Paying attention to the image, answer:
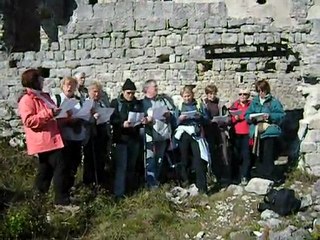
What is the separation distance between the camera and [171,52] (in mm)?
11180

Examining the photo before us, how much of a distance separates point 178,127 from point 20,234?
2.84m

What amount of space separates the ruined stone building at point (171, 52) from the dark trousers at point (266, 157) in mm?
1759

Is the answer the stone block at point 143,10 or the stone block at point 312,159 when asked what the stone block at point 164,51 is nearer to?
the stone block at point 143,10

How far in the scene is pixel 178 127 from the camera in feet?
29.0

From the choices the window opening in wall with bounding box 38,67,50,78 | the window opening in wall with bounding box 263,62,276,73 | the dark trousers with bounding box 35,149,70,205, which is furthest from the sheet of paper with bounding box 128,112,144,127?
the window opening in wall with bounding box 263,62,276,73

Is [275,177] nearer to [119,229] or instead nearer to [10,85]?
[119,229]

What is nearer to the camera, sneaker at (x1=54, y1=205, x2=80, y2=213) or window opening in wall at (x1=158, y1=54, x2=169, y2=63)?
sneaker at (x1=54, y1=205, x2=80, y2=213)

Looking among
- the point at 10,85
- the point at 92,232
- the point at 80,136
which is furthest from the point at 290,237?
the point at 10,85

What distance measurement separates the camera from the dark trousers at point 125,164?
28.4ft

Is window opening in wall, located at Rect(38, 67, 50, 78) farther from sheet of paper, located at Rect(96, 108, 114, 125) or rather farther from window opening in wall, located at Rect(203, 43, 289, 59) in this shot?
sheet of paper, located at Rect(96, 108, 114, 125)

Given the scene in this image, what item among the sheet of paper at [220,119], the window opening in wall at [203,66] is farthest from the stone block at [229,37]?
the sheet of paper at [220,119]

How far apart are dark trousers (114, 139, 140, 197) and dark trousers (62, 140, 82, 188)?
66 centimetres

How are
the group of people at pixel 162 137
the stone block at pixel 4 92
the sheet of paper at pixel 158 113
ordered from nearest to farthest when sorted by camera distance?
the group of people at pixel 162 137, the sheet of paper at pixel 158 113, the stone block at pixel 4 92

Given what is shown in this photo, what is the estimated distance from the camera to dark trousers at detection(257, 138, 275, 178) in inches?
359
